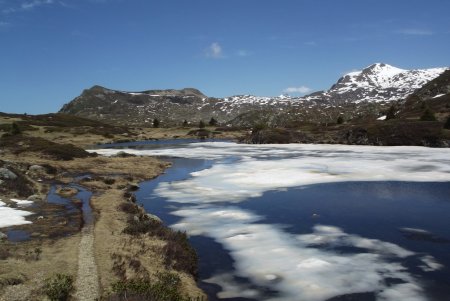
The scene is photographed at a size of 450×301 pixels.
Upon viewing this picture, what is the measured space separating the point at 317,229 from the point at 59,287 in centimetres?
1583

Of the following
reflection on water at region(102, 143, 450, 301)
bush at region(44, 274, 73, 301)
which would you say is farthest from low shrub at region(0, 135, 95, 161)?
bush at region(44, 274, 73, 301)

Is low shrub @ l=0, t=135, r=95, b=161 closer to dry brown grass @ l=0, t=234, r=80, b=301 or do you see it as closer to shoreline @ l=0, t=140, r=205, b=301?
shoreline @ l=0, t=140, r=205, b=301

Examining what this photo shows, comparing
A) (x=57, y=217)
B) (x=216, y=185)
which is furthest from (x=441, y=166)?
(x=57, y=217)

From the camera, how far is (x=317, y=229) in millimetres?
25297

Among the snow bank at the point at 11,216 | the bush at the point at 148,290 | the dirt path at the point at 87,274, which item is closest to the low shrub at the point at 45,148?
the snow bank at the point at 11,216

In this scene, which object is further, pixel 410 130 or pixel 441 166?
pixel 410 130

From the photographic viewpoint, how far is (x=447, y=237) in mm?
22828

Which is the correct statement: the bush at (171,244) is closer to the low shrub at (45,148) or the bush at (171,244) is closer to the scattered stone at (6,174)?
the scattered stone at (6,174)

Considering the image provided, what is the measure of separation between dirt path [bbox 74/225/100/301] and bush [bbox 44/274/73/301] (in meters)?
0.33

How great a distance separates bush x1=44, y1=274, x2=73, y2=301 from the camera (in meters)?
14.0

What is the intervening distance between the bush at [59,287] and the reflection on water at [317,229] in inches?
223

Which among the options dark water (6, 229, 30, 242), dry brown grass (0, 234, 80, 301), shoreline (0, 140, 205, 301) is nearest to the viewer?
dry brown grass (0, 234, 80, 301)

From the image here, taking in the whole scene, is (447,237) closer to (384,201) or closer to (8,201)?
(384,201)

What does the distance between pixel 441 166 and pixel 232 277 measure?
4046 centimetres
